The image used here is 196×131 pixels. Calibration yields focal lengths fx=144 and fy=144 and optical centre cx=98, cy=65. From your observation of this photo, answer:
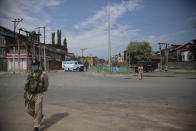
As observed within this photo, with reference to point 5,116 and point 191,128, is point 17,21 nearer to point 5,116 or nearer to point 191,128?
point 5,116

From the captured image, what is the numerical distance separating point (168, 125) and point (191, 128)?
1.68 feet

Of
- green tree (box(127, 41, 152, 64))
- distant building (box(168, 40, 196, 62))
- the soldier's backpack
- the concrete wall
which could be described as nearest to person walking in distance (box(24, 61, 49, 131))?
the soldier's backpack

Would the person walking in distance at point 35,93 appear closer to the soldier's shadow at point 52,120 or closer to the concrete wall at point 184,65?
the soldier's shadow at point 52,120

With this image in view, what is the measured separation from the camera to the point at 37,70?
146 inches

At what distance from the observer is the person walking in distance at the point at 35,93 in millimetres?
3533

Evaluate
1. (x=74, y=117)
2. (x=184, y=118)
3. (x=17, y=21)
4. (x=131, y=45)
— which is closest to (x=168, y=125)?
(x=184, y=118)

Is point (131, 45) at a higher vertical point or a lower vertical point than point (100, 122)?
higher

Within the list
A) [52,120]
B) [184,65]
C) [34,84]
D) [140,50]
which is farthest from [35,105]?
[140,50]

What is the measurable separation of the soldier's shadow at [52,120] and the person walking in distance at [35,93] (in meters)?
0.29

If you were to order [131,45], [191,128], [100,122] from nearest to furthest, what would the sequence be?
1. [191,128]
2. [100,122]
3. [131,45]

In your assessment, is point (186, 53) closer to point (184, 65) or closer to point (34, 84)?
point (184, 65)

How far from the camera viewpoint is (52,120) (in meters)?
4.13

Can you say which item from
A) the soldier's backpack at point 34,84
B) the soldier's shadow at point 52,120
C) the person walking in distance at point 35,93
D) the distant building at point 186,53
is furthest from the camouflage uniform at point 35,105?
the distant building at point 186,53

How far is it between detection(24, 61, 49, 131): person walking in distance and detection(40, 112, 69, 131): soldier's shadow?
287 mm
